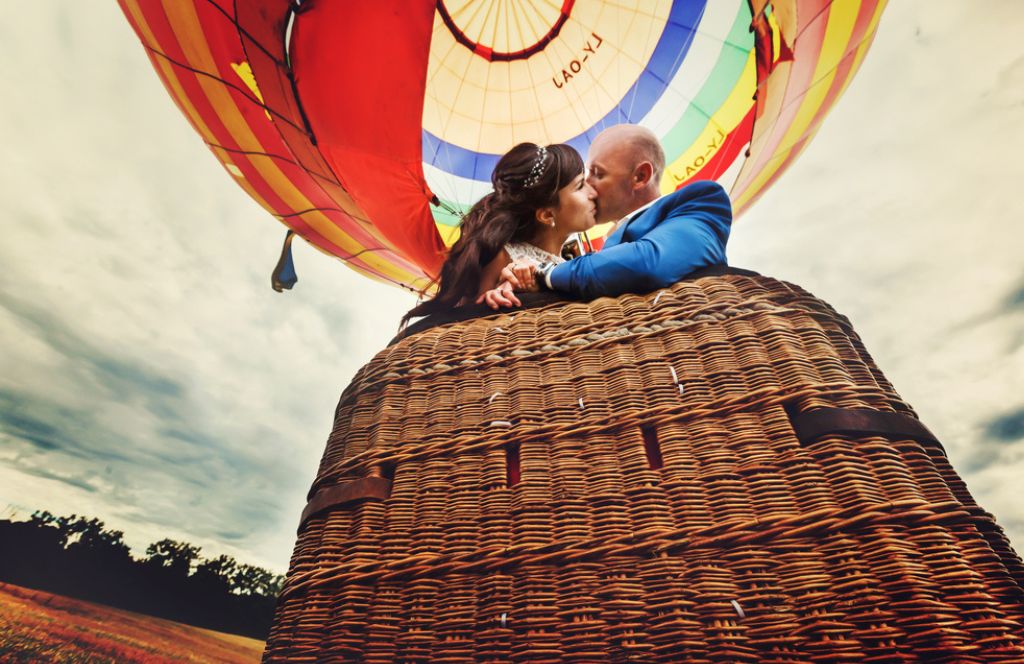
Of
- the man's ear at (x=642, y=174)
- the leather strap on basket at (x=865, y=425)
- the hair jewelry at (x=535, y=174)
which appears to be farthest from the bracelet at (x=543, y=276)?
the man's ear at (x=642, y=174)

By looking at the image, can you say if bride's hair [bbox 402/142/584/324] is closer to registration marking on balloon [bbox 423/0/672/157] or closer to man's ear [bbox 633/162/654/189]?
man's ear [bbox 633/162/654/189]

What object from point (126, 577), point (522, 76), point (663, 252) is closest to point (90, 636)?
point (126, 577)

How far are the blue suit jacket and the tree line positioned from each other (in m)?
1.76

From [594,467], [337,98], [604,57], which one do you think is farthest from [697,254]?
[604,57]

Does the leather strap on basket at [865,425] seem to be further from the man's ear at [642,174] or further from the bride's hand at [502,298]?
the man's ear at [642,174]

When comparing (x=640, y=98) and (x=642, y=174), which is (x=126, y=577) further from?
(x=640, y=98)

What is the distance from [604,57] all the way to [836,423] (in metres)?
2.86

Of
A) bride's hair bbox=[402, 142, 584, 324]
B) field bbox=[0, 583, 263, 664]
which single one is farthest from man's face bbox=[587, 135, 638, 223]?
field bbox=[0, 583, 263, 664]

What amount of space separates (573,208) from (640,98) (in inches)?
82.3

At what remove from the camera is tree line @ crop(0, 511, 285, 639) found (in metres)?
1.73

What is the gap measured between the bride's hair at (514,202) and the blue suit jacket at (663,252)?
0.87 feet

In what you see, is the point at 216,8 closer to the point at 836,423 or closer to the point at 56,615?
the point at 56,615

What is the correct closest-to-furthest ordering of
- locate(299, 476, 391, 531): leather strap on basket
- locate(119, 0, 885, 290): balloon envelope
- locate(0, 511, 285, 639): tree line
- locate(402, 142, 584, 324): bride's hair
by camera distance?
locate(299, 476, 391, 531): leather strap on basket, locate(402, 142, 584, 324): bride's hair, locate(0, 511, 285, 639): tree line, locate(119, 0, 885, 290): balloon envelope

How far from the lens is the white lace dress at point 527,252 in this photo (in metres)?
1.07
